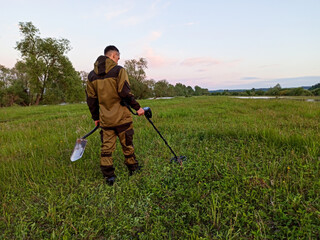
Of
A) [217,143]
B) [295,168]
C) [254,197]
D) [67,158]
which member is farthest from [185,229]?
[67,158]

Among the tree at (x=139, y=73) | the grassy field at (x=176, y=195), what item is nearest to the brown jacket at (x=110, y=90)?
the grassy field at (x=176, y=195)

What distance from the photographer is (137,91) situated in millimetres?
56781

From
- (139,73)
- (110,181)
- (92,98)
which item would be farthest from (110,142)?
(139,73)

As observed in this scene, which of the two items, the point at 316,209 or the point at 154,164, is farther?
the point at 154,164

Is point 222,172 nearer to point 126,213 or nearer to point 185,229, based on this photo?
point 185,229

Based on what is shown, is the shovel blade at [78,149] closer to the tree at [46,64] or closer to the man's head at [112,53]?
the man's head at [112,53]

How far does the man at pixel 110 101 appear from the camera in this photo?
3170 mm

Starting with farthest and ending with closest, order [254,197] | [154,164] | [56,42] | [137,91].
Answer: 1. [137,91]
2. [56,42]
3. [154,164]
4. [254,197]

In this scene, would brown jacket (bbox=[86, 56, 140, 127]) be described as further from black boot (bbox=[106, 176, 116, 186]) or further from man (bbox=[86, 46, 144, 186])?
black boot (bbox=[106, 176, 116, 186])

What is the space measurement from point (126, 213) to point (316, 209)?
8.97ft

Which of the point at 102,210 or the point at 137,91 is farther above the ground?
the point at 137,91

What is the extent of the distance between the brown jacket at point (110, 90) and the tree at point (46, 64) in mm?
34979

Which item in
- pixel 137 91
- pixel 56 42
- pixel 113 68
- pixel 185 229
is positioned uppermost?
pixel 56 42

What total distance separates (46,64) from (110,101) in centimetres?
3770
